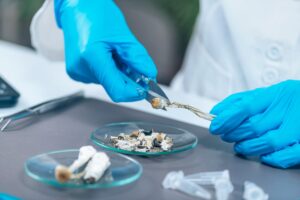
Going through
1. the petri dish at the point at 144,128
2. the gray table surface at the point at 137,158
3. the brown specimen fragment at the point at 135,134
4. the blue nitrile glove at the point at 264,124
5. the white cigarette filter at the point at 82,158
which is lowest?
the gray table surface at the point at 137,158

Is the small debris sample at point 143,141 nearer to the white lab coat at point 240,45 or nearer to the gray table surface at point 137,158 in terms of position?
the gray table surface at point 137,158

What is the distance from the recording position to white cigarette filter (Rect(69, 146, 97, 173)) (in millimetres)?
726

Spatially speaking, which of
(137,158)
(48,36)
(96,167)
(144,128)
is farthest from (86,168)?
(48,36)

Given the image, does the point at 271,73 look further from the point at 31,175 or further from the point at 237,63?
the point at 31,175

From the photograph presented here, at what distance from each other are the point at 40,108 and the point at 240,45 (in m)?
0.45

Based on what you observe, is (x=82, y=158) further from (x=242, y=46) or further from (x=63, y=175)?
(x=242, y=46)

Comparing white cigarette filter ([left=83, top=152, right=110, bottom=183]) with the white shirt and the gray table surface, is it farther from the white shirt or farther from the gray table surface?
the white shirt

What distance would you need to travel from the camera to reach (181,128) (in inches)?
39.0

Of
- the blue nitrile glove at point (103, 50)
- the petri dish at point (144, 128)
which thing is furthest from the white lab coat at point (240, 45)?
the petri dish at point (144, 128)

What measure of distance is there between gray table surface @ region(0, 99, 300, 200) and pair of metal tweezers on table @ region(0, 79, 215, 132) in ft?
0.06

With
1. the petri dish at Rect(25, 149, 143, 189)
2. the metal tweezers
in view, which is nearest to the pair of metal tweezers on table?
the metal tweezers

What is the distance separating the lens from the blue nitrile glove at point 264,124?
85 cm

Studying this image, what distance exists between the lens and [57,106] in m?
1.02

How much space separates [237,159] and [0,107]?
0.42m
